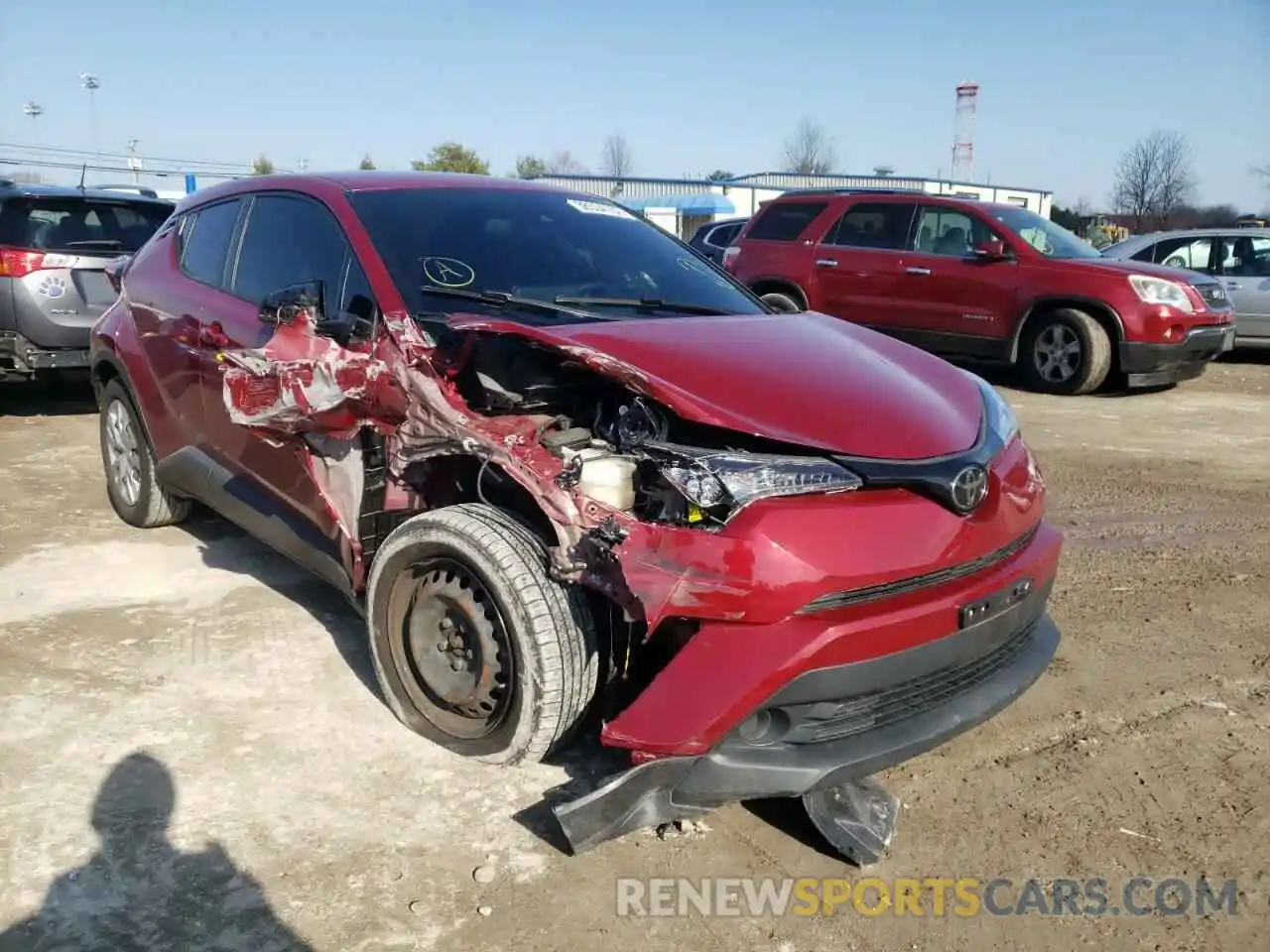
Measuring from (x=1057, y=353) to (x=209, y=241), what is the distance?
7537 millimetres

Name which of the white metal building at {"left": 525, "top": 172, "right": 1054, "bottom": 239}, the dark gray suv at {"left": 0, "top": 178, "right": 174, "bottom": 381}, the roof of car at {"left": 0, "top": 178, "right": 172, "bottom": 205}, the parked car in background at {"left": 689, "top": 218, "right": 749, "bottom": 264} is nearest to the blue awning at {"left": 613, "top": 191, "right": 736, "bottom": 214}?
the white metal building at {"left": 525, "top": 172, "right": 1054, "bottom": 239}

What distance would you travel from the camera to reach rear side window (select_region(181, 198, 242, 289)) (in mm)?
4129

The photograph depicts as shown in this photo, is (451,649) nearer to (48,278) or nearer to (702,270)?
(702,270)

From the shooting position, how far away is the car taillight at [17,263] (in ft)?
23.2

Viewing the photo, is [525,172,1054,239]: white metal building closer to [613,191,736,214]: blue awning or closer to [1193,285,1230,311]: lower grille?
[613,191,736,214]: blue awning

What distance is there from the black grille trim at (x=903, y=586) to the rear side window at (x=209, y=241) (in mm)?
2937

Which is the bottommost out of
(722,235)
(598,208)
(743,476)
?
(743,476)

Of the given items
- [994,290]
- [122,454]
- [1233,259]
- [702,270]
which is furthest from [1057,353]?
[122,454]

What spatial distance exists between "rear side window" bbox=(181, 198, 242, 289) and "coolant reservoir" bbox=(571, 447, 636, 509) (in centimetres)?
230

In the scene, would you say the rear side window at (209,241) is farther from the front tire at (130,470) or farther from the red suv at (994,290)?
the red suv at (994,290)

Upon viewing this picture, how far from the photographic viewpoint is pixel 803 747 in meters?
2.38

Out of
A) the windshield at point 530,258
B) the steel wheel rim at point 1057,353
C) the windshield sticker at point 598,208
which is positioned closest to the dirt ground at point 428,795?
the windshield at point 530,258

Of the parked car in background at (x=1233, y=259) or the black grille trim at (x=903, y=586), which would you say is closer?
the black grille trim at (x=903, y=586)

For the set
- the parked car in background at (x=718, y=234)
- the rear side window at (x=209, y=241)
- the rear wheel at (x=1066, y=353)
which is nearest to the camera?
the rear side window at (x=209, y=241)
